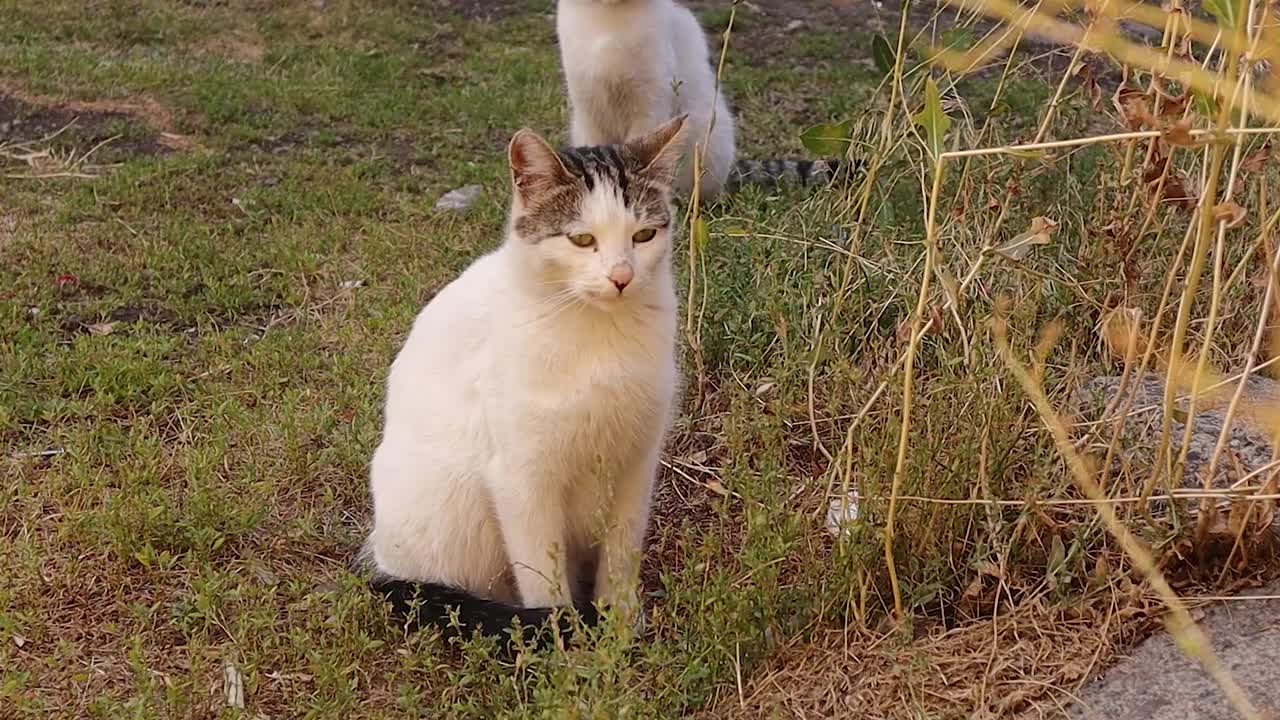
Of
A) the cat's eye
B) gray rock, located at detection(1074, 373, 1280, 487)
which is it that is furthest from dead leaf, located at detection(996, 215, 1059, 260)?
the cat's eye

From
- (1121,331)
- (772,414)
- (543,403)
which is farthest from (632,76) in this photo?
(543,403)

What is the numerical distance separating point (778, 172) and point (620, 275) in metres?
3.01

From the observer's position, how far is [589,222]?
7.89ft

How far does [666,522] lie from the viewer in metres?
3.12

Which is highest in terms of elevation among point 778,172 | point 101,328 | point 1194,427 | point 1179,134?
point 1179,134

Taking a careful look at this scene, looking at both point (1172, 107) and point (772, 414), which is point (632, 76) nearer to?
point (772, 414)

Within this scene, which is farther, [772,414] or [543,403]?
[772,414]

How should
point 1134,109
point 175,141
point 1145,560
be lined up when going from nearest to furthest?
point 1145,560 → point 1134,109 → point 175,141

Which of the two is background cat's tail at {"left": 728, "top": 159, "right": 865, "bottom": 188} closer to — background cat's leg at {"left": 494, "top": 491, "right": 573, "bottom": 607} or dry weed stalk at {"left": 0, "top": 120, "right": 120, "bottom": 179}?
background cat's leg at {"left": 494, "top": 491, "right": 573, "bottom": 607}

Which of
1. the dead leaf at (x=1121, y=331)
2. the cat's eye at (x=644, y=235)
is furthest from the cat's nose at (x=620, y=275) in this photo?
the dead leaf at (x=1121, y=331)

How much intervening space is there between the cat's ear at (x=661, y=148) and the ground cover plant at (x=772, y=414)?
0.93 ft

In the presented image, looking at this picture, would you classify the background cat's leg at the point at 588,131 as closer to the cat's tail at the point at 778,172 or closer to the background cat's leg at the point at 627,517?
the cat's tail at the point at 778,172

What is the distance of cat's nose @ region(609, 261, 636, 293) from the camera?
7.75 feet

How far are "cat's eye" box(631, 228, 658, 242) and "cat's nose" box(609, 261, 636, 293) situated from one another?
0.10 m
